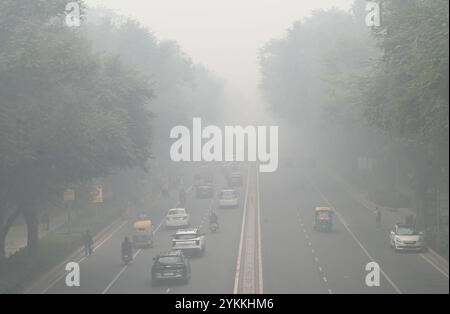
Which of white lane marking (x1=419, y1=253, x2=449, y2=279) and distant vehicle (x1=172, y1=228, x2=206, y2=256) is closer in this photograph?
white lane marking (x1=419, y1=253, x2=449, y2=279)

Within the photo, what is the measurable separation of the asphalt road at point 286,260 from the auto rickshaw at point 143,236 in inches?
29.7

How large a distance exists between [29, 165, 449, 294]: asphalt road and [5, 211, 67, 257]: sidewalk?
5790 mm

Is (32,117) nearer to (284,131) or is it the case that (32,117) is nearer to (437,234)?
(437,234)

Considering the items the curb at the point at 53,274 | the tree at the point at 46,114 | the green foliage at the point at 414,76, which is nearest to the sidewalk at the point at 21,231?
the curb at the point at 53,274

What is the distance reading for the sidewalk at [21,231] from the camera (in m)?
58.4

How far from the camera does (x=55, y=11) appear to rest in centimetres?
4325

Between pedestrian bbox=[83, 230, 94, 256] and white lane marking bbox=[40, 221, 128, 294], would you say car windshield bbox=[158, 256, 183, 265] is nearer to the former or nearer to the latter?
white lane marking bbox=[40, 221, 128, 294]

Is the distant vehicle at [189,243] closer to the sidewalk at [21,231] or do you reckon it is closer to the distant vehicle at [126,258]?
the distant vehicle at [126,258]

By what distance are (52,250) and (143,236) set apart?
5.83 meters

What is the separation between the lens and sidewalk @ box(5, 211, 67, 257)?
5842 cm

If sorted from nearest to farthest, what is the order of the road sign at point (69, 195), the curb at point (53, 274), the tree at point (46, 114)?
the curb at point (53, 274)
the tree at point (46, 114)
the road sign at point (69, 195)

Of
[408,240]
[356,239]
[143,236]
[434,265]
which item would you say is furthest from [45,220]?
[434,265]

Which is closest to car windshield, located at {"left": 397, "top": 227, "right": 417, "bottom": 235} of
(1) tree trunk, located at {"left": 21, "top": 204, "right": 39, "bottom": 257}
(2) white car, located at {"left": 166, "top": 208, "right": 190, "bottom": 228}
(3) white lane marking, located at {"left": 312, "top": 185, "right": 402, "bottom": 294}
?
(3) white lane marking, located at {"left": 312, "top": 185, "right": 402, "bottom": 294}

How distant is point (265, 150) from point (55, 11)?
4918 inches
